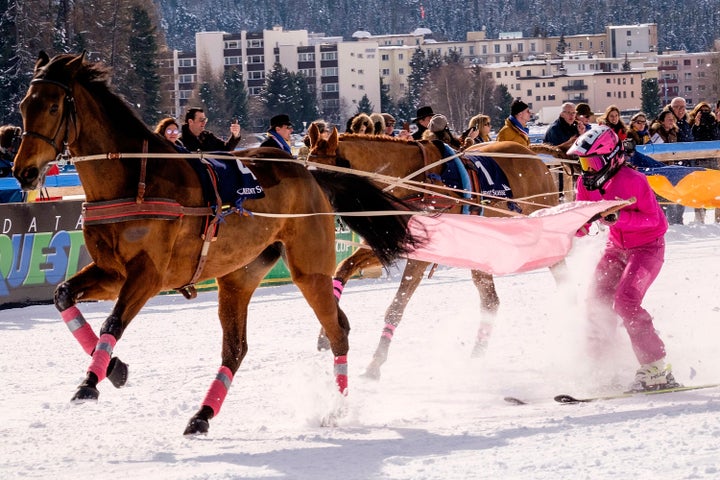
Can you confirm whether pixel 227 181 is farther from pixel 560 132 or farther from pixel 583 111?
pixel 583 111

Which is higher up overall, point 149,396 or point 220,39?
point 220,39

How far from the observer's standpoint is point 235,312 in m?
7.30

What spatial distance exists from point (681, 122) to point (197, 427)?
1373 cm

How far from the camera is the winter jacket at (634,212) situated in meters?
7.59

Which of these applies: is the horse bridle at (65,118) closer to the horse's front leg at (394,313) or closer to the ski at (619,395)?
the horse's front leg at (394,313)

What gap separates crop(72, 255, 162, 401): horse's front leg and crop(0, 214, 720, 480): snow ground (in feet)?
1.63

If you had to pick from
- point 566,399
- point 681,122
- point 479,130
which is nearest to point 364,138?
point 566,399

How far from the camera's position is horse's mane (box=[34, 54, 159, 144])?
20.5 ft

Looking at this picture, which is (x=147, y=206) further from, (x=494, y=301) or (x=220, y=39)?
(x=220, y=39)

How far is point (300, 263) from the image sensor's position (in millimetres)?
7289

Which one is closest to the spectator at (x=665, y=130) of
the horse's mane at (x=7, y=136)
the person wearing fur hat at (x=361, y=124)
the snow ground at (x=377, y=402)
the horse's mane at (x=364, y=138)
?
the snow ground at (x=377, y=402)

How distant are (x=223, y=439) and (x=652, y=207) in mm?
3273

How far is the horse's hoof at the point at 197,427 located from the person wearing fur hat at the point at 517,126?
23.3 ft


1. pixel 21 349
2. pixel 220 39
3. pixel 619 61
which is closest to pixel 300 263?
pixel 21 349
